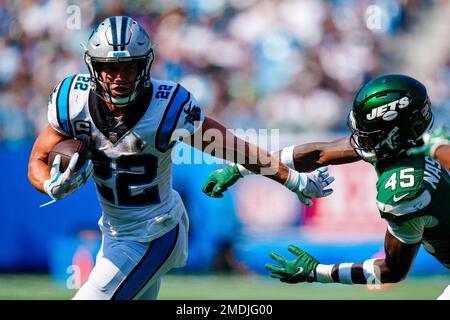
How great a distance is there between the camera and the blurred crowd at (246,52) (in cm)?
995

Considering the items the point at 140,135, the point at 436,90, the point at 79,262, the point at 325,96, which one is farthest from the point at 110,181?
the point at 436,90

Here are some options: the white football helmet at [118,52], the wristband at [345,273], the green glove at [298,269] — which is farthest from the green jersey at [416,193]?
the white football helmet at [118,52]

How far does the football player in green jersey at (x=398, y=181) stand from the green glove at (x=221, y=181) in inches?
28.3

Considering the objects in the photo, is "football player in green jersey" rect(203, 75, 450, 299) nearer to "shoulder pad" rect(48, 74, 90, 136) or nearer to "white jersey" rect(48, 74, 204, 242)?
"white jersey" rect(48, 74, 204, 242)

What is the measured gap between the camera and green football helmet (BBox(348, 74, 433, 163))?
15.5 ft

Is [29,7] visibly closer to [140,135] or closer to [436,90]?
[436,90]

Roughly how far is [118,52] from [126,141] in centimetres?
52

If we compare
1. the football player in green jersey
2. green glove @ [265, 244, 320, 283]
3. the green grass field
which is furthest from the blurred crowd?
the football player in green jersey

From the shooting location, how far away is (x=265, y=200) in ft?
28.8

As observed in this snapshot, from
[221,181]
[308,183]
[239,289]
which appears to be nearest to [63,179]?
[221,181]

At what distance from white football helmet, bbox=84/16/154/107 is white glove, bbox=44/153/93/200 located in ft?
1.69

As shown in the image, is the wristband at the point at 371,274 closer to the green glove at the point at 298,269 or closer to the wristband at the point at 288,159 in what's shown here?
the green glove at the point at 298,269

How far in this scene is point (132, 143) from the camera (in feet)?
16.6

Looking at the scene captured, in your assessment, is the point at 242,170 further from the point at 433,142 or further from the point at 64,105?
the point at 433,142
